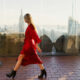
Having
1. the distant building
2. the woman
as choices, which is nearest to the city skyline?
the distant building

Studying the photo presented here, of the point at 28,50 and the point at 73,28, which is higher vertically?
the point at 73,28

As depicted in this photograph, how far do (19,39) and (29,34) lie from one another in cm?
304

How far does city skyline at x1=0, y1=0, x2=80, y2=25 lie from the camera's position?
280 inches

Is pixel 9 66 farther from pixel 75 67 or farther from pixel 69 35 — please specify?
pixel 69 35

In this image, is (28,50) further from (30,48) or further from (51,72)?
(51,72)

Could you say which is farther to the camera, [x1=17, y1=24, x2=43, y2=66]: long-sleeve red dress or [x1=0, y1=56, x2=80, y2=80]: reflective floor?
[x1=0, y1=56, x2=80, y2=80]: reflective floor

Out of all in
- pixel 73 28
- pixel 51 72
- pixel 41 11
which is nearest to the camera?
pixel 51 72

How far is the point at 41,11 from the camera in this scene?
721 centimetres

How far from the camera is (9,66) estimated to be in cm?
543

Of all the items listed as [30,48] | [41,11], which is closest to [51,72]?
[30,48]

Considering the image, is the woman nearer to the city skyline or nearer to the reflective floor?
the reflective floor

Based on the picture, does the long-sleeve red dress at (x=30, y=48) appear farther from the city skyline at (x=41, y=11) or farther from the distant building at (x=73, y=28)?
the distant building at (x=73, y=28)

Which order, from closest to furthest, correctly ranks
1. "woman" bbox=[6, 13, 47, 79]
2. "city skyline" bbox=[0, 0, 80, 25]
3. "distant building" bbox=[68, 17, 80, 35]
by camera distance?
"woman" bbox=[6, 13, 47, 79] < "city skyline" bbox=[0, 0, 80, 25] < "distant building" bbox=[68, 17, 80, 35]

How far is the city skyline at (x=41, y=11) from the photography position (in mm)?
7109
